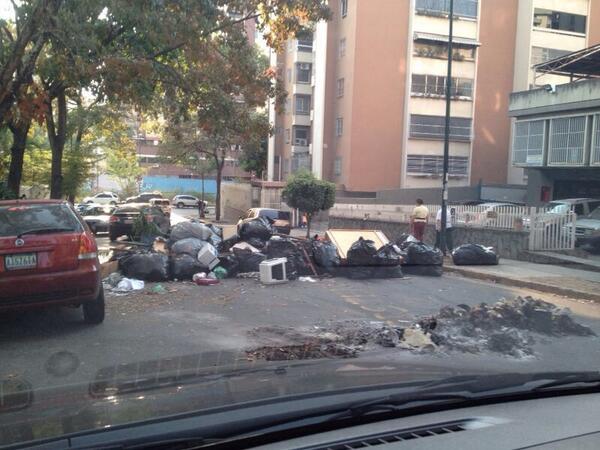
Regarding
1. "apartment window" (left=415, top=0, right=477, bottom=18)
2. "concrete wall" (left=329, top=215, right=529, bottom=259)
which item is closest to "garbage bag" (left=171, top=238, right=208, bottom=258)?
"concrete wall" (left=329, top=215, right=529, bottom=259)

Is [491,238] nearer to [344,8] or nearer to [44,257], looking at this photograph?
[44,257]

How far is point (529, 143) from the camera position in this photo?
30.0 m

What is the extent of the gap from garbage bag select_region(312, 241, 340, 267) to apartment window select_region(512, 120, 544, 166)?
19426mm

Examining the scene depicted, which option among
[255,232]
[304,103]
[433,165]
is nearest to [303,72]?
[304,103]

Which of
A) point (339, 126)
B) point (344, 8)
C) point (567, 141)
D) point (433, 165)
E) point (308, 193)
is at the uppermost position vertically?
point (344, 8)

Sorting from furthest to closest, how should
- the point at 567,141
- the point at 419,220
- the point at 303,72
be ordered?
the point at 303,72 → the point at 567,141 → the point at 419,220

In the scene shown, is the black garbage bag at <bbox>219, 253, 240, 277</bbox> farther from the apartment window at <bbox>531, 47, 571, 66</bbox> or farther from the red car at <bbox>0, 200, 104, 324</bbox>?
the apartment window at <bbox>531, 47, 571, 66</bbox>

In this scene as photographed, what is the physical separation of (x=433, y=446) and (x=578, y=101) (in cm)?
2754

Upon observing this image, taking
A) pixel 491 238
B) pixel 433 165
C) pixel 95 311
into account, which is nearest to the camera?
pixel 95 311

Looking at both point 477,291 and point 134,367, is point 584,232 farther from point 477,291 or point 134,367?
point 134,367

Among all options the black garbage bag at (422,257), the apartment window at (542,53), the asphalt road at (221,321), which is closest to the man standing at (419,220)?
the black garbage bag at (422,257)

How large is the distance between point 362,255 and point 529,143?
20.2 metres

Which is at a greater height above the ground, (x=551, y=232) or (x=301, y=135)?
(x=301, y=135)

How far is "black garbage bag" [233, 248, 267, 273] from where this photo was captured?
1256 cm
